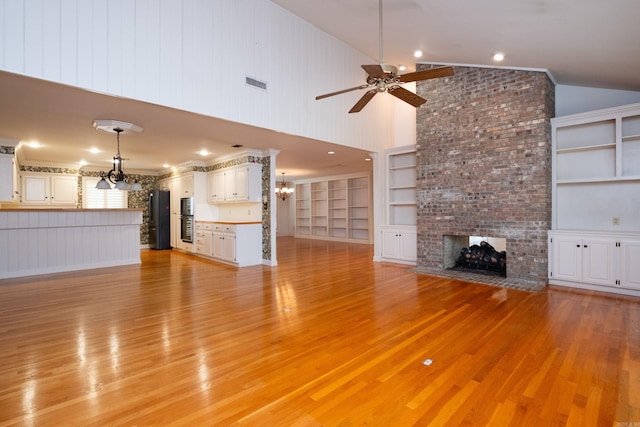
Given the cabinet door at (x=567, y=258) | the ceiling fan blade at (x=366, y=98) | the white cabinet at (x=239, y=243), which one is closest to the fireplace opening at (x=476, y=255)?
the cabinet door at (x=567, y=258)

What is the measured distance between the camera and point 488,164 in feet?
17.7

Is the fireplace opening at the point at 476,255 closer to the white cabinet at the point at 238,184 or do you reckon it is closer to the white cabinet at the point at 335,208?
the white cabinet at the point at 238,184

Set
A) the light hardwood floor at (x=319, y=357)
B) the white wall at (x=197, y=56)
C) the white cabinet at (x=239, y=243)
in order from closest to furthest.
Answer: the light hardwood floor at (x=319, y=357) < the white wall at (x=197, y=56) < the white cabinet at (x=239, y=243)

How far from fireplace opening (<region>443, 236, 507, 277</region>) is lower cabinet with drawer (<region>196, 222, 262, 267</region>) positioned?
392 centimetres

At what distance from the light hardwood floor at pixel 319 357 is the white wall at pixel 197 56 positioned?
2652mm

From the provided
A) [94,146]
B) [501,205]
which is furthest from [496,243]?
[94,146]

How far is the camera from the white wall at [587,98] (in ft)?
15.6

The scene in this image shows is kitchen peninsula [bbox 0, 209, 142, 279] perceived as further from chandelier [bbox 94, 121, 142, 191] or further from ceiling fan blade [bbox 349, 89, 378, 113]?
ceiling fan blade [bbox 349, 89, 378, 113]

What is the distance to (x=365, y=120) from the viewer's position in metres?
6.85

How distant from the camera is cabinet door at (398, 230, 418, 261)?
22.0 feet

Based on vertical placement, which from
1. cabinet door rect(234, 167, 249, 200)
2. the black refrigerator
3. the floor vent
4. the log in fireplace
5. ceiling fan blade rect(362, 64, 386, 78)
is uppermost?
the floor vent

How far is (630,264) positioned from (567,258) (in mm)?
679

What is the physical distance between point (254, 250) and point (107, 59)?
428 centimetres

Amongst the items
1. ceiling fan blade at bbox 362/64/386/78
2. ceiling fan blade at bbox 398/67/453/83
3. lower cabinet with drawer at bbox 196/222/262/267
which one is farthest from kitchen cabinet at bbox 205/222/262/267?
ceiling fan blade at bbox 398/67/453/83
